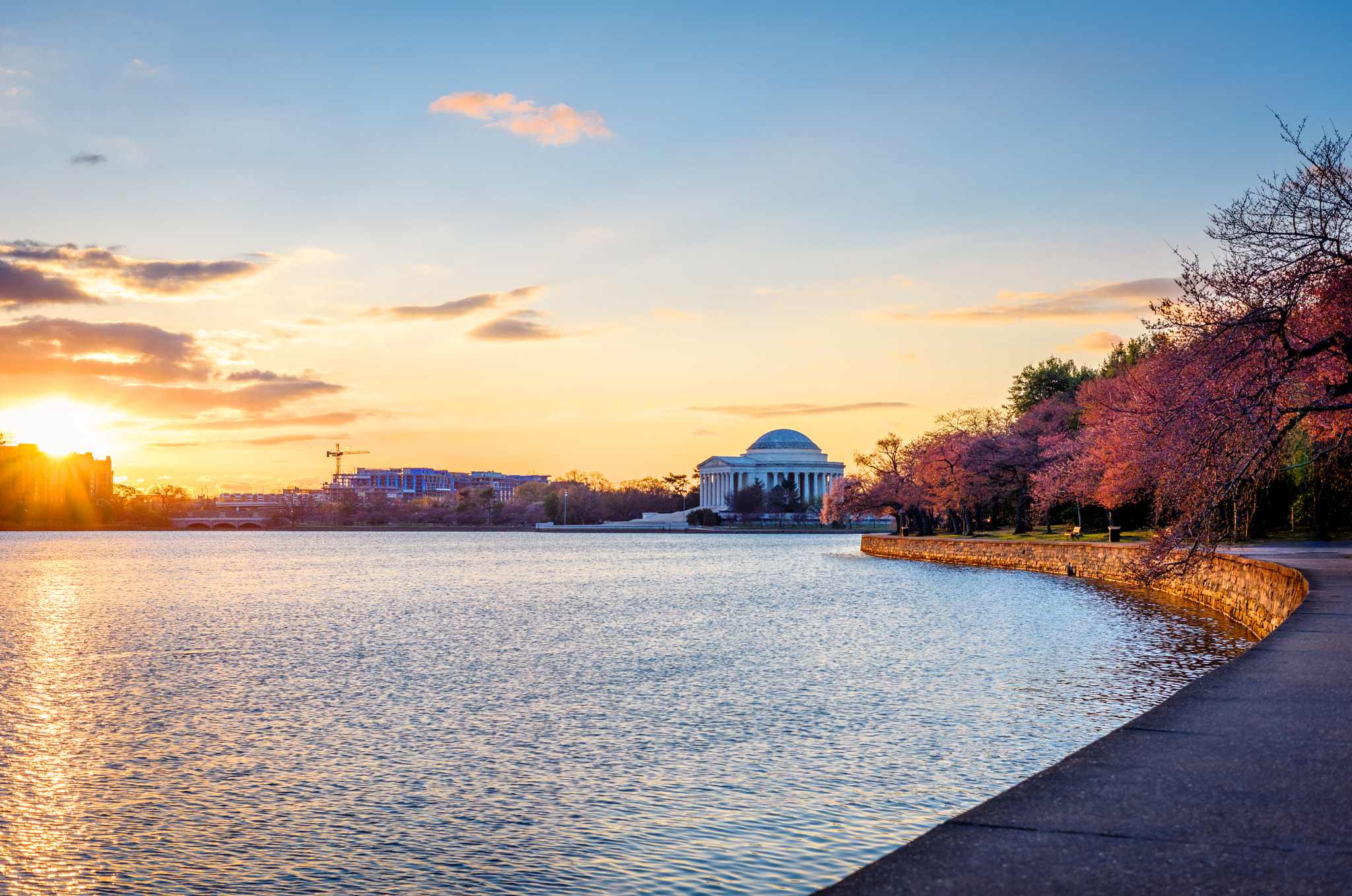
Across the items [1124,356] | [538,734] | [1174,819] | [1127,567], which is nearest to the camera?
[1174,819]

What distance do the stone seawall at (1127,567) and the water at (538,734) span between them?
1.38m

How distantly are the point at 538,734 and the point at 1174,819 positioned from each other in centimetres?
1040

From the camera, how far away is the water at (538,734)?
1051cm

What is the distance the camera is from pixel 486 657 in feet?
83.6

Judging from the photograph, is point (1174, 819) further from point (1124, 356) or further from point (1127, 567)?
point (1124, 356)

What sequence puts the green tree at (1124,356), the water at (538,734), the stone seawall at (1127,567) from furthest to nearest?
1. the green tree at (1124,356)
2. the stone seawall at (1127,567)
3. the water at (538,734)

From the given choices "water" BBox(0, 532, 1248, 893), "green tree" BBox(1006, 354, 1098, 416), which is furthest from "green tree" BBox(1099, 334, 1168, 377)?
"water" BBox(0, 532, 1248, 893)

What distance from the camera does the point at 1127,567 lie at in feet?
148

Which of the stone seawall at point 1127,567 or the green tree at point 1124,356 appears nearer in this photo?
the stone seawall at point 1127,567

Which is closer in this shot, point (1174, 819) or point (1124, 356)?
point (1174, 819)

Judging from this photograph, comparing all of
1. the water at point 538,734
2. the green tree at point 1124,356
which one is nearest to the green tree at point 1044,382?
the green tree at point 1124,356

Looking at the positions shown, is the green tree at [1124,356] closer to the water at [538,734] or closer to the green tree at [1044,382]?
the green tree at [1044,382]

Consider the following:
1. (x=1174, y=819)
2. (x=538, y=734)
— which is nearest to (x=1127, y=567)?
(x=538, y=734)

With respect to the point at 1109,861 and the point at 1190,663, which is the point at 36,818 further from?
the point at 1190,663
